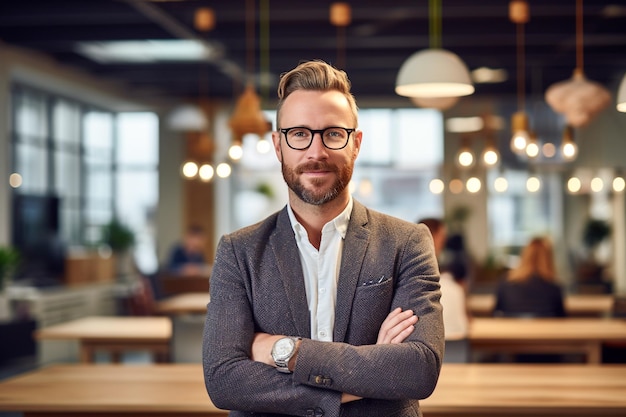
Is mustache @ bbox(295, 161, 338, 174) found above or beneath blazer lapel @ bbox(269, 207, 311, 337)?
above

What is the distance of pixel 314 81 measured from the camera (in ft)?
7.80

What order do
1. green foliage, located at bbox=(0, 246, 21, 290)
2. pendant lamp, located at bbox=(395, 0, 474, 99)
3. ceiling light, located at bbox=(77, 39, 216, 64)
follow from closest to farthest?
pendant lamp, located at bbox=(395, 0, 474, 99)
green foliage, located at bbox=(0, 246, 21, 290)
ceiling light, located at bbox=(77, 39, 216, 64)

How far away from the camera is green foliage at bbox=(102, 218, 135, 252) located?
47.6 ft

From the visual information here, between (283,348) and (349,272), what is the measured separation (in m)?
0.26

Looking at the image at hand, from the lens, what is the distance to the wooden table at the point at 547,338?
6.22 metres

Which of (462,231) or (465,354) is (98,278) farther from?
(465,354)

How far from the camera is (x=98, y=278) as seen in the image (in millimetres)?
13805

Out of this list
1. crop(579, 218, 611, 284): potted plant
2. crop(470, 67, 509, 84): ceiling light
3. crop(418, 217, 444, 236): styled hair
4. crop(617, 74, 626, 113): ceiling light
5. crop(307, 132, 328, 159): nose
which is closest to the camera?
crop(307, 132, 328, 159): nose

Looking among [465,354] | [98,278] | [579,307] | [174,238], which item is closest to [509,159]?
[174,238]

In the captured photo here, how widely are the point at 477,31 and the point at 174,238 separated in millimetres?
8347

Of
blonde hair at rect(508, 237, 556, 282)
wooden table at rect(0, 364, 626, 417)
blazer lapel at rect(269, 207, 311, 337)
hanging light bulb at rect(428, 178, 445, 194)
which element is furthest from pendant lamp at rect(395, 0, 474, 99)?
hanging light bulb at rect(428, 178, 445, 194)

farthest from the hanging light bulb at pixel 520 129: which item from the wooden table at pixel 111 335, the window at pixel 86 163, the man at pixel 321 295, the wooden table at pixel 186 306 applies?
the window at pixel 86 163

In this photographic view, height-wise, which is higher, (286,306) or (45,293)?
(286,306)

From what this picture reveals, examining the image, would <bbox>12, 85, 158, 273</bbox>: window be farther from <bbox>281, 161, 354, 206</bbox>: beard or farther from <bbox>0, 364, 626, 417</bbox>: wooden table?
<bbox>281, 161, 354, 206</bbox>: beard
